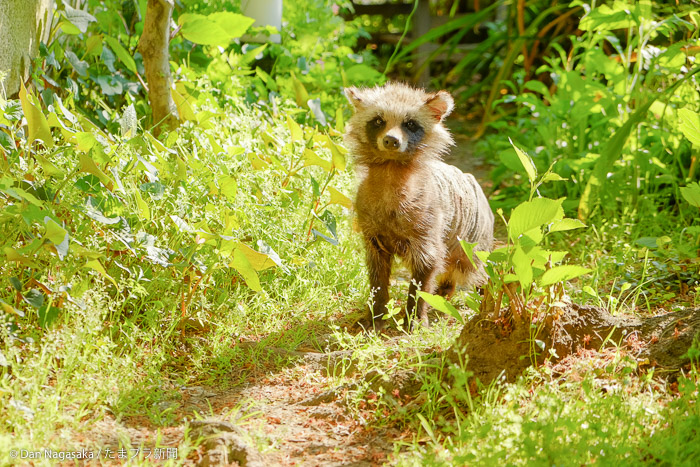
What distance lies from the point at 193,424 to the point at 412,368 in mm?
843

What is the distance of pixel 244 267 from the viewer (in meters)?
2.86

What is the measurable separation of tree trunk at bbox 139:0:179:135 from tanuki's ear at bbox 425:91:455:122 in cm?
134

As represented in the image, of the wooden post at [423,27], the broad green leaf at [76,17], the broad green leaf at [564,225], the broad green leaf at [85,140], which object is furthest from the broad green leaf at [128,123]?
the wooden post at [423,27]

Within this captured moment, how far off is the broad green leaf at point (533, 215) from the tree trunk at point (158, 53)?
1939 mm

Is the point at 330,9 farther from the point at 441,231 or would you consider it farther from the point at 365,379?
the point at 365,379

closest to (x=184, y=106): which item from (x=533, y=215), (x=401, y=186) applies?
(x=401, y=186)

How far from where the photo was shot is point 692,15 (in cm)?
425

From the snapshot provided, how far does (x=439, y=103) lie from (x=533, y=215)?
1175 millimetres

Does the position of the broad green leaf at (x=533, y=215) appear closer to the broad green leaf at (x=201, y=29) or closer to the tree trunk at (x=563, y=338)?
the tree trunk at (x=563, y=338)

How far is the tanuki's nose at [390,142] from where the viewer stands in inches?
129

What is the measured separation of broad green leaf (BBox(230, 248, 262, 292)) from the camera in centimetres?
285

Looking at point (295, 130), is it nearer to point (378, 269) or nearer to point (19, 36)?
point (378, 269)

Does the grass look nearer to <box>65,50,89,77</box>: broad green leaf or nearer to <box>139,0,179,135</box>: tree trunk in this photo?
<box>139,0,179,135</box>: tree trunk

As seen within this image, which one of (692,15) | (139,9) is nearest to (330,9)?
(139,9)
